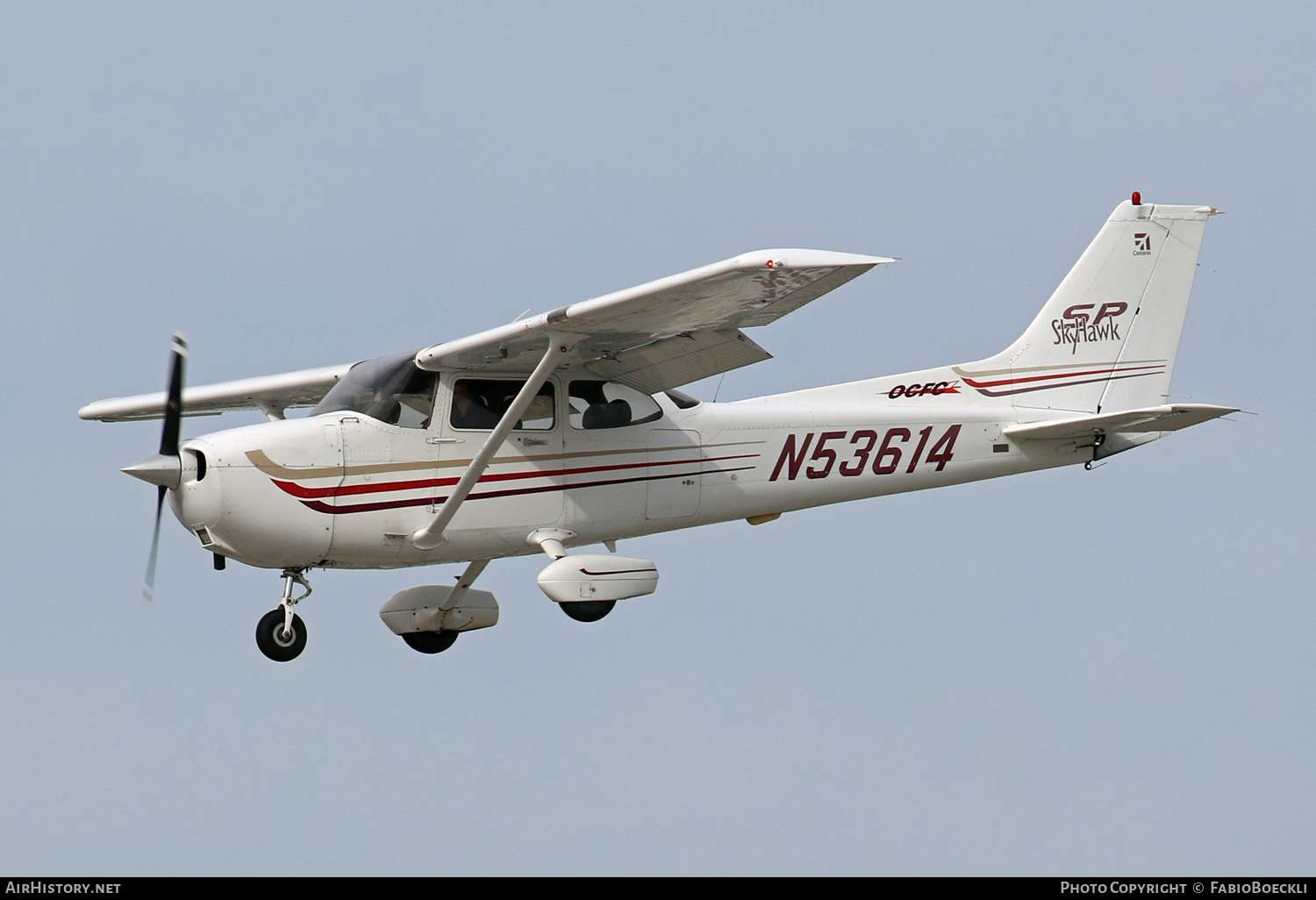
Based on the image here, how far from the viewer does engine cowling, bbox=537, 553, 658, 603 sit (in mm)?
12492

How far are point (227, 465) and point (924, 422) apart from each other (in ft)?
19.1

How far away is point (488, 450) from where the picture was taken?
12.4 metres

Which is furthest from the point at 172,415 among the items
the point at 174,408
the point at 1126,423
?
the point at 1126,423

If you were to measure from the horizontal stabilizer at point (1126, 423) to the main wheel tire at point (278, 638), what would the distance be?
6.19 metres

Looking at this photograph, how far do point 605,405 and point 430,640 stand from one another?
8.90 ft

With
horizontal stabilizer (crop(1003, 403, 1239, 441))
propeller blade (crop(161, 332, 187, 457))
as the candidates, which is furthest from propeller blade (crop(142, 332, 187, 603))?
horizontal stabilizer (crop(1003, 403, 1239, 441))

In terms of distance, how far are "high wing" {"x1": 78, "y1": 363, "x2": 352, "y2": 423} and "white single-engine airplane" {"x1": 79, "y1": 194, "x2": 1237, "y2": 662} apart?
3 cm

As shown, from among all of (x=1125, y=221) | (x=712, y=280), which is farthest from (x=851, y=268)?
(x=1125, y=221)

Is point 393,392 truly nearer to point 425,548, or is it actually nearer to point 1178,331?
point 425,548

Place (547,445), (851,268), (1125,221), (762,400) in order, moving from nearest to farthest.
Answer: (851,268) → (547,445) → (762,400) → (1125,221)

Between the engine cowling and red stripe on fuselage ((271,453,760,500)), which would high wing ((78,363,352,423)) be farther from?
the engine cowling

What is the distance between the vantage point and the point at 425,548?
41.8 feet

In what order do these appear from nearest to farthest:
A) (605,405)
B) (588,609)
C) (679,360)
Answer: (588,609) → (679,360) → (605,405)

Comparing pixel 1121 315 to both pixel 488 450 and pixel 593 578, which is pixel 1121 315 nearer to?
pixel 593 578
